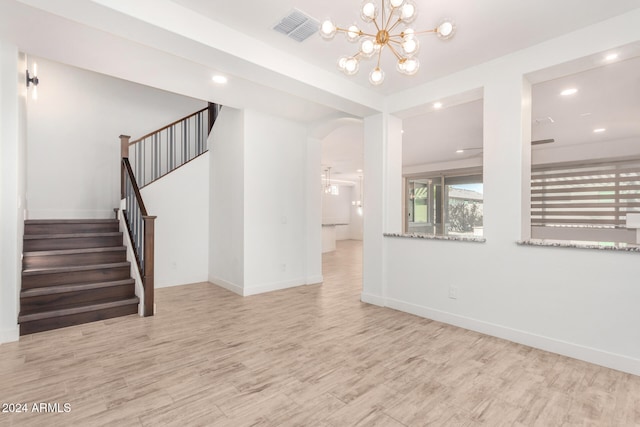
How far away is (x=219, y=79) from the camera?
356 cm

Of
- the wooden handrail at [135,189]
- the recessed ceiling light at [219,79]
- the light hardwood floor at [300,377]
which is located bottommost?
the light hardwood floor at [300,377]

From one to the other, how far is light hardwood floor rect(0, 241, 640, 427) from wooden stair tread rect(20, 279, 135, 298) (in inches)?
17.8

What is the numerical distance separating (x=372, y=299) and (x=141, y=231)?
3.24m

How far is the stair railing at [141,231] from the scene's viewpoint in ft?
12.3

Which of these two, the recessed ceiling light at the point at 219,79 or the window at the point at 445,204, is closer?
the recessed ceiling light at the point at 219,79

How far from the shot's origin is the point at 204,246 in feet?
18.2

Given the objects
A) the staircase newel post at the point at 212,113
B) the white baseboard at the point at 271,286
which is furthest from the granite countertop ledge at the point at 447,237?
the staircase newel post at the point at 212,113

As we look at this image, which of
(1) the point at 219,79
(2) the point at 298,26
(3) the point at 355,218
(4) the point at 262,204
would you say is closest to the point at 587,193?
(4) the point at 262,204

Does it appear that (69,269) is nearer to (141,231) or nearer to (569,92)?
(141,231)

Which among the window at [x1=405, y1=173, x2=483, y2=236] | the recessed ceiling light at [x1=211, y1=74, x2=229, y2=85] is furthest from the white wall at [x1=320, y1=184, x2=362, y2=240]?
the recessed ceiling light at [x1=211, y1=74, x2=229, y2=85]

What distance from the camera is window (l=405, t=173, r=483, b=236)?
28.8ft

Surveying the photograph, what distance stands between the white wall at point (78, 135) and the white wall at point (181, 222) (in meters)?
1.42

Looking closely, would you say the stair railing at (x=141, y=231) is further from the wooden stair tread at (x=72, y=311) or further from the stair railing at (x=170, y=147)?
Result: the stair railing at (x=170, y=147)

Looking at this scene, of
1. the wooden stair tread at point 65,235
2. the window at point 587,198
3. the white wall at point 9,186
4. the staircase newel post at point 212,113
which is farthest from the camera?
the window at point 587,198
